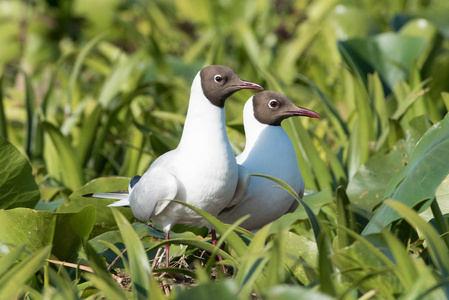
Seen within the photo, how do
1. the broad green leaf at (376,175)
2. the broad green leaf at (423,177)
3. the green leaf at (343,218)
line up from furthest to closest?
the broad green leaf at (376,175)
the green leaf at (343,218)
the broad green leaf at (423,177)

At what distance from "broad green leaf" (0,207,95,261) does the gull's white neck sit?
0.30 metres

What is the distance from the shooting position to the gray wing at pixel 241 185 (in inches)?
64.8

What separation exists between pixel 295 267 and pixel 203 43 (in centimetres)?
311

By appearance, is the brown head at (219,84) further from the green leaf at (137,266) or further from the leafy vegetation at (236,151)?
the green leaf at (137,266)

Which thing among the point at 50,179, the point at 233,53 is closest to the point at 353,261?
the point at 50,179

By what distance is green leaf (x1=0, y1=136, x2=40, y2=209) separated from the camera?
73.4 inches

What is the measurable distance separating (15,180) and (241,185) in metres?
0.70

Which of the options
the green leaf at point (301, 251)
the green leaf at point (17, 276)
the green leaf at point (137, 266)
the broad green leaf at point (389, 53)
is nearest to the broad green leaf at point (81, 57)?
the broad green leaf at point (389, 53)

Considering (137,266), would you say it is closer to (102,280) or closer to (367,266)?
(102,280)

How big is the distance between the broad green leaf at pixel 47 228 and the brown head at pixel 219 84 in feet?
1.33

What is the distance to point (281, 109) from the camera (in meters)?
1.80

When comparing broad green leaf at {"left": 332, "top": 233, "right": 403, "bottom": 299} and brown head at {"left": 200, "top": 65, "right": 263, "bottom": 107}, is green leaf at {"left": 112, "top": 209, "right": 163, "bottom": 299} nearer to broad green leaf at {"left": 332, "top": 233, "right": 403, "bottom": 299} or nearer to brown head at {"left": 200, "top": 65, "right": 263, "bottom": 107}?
broad green leaf at {"left": 332, "top": 233, "right": 403, "bottom": 299}

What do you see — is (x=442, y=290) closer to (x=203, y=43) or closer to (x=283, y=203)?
(x=283, y=203)

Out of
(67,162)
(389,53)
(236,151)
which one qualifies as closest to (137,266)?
(236,151)
